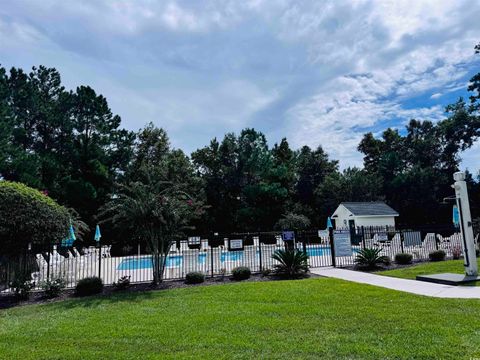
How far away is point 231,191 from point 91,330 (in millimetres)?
33490

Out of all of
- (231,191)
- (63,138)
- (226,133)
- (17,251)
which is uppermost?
(226,133)

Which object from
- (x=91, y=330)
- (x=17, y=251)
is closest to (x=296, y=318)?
(x=91, y=330)

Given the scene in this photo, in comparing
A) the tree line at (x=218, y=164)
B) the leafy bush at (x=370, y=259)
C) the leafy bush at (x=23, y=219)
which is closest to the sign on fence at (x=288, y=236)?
the leafy bush at (x=370, y=259)

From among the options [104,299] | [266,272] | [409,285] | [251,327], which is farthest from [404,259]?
[104,299]

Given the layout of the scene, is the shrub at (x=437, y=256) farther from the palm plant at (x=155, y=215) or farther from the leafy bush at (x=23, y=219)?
the leafy bush at (x=23, y=219)

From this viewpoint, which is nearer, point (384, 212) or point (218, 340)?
point (218, 340)

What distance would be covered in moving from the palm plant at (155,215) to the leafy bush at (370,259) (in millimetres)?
6663

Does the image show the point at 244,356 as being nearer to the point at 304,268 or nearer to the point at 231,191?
the point at 304,268

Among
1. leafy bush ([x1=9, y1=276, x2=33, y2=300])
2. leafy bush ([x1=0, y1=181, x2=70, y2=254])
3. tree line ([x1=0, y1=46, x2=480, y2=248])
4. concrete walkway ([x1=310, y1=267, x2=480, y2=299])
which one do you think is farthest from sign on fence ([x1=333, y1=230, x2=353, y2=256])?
tree line ([x1=0, y1=46, x2=480, y2=248])

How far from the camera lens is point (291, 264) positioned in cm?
1175

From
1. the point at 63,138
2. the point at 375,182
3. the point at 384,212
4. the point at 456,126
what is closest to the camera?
the point at 63,138

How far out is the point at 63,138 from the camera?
31.1 meters

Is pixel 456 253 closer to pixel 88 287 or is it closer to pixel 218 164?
pixel 88 287

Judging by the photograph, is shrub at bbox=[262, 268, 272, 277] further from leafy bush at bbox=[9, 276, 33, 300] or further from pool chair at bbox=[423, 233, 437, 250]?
pool chair at bbox=[423, 233, 437, 250]
